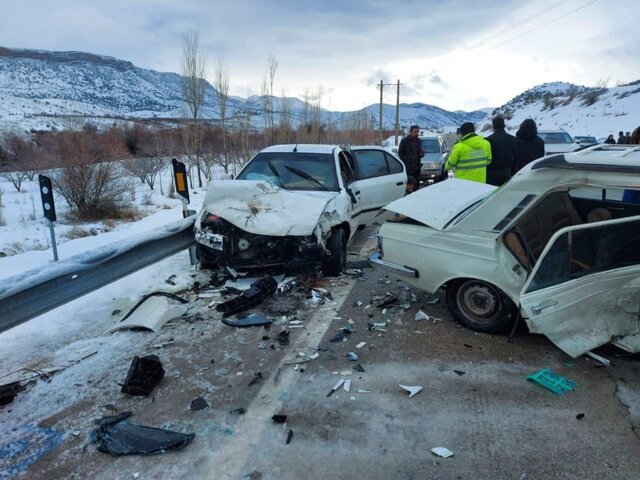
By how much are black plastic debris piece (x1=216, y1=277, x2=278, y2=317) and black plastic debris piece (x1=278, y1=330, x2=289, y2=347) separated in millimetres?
736

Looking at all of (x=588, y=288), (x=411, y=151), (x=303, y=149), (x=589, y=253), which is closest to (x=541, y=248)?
(x=589, y=253)

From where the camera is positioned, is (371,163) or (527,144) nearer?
(527,144)

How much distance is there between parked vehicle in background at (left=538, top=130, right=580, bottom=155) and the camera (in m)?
17.1

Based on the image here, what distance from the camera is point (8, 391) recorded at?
3.02 m

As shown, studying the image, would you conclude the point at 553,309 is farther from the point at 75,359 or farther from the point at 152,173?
the point at 152,173

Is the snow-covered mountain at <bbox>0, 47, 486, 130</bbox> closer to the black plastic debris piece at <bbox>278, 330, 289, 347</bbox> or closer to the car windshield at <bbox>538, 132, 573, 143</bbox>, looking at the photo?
the car windshield at <bbox>538, 132, 573, 143</bbox>

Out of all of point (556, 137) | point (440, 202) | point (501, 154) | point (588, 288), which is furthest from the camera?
point (556, 137)

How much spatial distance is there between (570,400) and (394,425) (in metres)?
1.34

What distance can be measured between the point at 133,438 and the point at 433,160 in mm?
13593

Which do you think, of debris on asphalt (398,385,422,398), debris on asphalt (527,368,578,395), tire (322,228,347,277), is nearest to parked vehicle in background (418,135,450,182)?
tire (322,228,347,277)

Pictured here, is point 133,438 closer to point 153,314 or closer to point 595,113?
point 153,314

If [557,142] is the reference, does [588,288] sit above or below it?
below

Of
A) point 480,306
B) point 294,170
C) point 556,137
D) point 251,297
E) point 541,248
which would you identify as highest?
point 556,137

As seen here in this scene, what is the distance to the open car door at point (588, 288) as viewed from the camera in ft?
10.1
